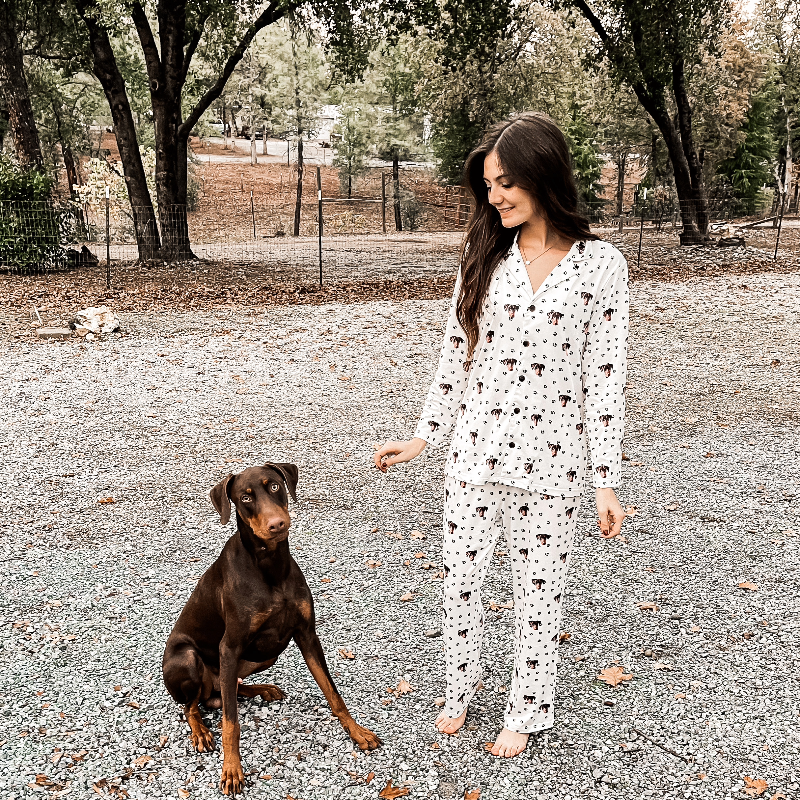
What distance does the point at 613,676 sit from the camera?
3.65m

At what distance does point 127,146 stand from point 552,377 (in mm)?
17215

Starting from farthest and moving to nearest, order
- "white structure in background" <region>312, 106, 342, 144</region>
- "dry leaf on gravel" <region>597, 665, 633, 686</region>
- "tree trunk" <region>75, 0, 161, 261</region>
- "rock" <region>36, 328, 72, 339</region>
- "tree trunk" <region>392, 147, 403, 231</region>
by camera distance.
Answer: "white structure in background" <region>312, 106, 342, 144</region> → "tree trunk" <region>392, 147, 403, 231</region> → "tree trunk" <region>75, 0, 161, 261</region> → "rock" <region>36, 328, 72, 339</region> → "dry leaf on gravel" <region>597, 665, 633, 686</region>

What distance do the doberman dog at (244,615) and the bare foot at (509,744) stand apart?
0.47m

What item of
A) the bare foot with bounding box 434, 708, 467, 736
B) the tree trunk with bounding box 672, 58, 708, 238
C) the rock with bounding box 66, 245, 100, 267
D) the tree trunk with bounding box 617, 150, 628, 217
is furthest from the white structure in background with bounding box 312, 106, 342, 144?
the bare foot with bounding box 434, 708, 467, 736

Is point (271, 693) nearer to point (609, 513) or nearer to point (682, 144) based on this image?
point (609, 513)

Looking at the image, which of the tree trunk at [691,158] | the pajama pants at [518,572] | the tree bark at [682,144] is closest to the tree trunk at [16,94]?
the tree bark at [682,144]

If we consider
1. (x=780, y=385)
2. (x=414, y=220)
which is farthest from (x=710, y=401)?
(x=414, y=220)

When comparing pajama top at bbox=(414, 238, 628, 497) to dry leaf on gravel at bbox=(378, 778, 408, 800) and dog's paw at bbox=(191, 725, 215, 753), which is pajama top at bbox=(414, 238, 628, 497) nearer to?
dry leaf on gravel at bbox=(378, 778, 408, 800)

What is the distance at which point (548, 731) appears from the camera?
130 inches

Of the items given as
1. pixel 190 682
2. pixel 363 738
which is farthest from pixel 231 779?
pixel 363 738

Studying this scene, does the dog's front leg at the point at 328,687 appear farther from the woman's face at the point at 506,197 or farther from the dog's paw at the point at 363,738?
the woman's face at the point at 506,197

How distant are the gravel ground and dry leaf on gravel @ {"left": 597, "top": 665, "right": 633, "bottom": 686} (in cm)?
5

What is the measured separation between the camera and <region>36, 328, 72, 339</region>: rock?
11615mm

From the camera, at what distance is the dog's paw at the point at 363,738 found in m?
3.13
